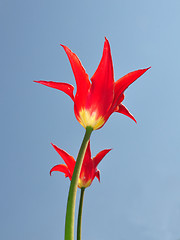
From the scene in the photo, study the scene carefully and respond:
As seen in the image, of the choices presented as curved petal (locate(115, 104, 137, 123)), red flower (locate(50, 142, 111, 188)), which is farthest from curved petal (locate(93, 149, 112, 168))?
curved petal (locate(115, 104, 137, 123))

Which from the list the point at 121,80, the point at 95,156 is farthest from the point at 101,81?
the point at 95,156

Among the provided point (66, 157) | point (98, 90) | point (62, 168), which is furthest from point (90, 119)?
point (62, 168)

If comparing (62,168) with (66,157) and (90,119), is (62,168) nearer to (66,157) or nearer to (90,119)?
(66,157)

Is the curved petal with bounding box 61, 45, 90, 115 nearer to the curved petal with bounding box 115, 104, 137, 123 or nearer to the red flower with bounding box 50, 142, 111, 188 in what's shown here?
the curved petal with bounding box 115, 104, 137, 123

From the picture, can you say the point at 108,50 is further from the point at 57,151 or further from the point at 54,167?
the point at 54,167

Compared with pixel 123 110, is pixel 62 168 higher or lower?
lower

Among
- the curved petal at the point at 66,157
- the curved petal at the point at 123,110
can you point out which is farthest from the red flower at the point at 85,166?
the curved petal at the point at 123,110

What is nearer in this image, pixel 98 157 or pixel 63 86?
pixel 63 86

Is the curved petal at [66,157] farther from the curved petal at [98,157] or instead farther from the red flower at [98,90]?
the red flower at [98,90]
